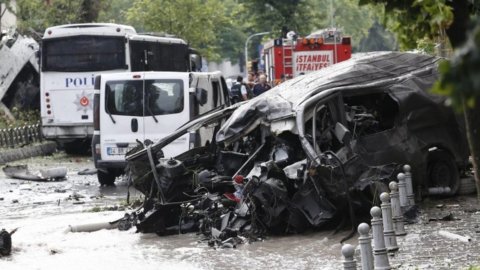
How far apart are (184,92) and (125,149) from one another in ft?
4.95

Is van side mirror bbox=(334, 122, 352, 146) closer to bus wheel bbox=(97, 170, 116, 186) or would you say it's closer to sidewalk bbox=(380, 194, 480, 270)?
sidewalk bbox=(380, 194, 480, 270)

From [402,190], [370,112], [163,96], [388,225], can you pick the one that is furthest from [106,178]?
[388,225]

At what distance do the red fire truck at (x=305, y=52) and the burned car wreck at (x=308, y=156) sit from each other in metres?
16.9

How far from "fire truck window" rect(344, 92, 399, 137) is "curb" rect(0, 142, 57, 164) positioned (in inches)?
542

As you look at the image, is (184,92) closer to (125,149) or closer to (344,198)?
(125,149)

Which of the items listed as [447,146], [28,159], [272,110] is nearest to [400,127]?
[447,146]

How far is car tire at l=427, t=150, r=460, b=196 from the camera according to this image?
12797 millimetres

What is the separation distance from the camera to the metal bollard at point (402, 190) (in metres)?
10.9

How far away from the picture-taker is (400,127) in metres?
12.2

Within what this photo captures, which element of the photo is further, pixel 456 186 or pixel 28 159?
pixel 28 159

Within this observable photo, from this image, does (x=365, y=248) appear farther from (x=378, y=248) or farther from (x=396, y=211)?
(x=396, y=211)

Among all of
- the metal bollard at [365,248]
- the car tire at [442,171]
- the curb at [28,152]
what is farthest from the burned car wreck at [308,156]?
the curb at [28,152]

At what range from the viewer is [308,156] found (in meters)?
10.6

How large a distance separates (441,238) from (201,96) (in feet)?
28.2
